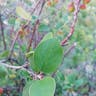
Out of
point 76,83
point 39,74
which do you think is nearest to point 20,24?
point 76,83

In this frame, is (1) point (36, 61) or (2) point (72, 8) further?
(2) point (72, 8)

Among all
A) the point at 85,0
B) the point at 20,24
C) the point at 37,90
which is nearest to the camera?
the point at 37,90

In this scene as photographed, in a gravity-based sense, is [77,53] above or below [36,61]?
below

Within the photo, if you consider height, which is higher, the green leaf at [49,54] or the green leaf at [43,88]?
the green leaf at [49,54]

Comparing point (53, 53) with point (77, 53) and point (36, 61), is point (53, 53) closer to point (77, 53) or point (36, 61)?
point (36, 61)

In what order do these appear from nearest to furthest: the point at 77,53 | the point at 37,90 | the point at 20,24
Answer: the point at 37,90 < the point at 20,24 < the point at 77,53
